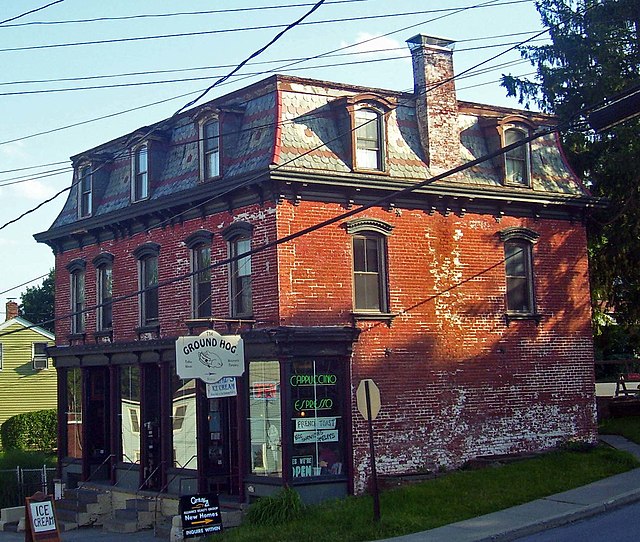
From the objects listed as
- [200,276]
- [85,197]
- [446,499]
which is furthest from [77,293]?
[446,499]

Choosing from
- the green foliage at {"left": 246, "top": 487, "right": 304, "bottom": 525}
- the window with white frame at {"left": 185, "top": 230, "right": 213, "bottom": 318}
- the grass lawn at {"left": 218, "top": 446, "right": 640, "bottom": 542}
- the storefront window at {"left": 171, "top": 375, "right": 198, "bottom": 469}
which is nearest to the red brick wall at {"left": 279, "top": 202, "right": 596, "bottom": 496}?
the grass lawn at {"left": 218, "top": 446, "right": 640, "bottom": 542}

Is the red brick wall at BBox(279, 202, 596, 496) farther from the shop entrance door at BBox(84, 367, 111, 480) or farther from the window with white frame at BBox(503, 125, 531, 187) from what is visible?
the shop entrance door at BBox(84, 367, 111, 480)

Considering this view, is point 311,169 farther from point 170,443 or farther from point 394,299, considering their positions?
point 170,443

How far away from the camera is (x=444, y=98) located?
23.3 meters

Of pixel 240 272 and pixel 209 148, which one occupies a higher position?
pixel 209 148

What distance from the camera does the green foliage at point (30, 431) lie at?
46344mm

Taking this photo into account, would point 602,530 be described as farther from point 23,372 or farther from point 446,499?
point 23,372

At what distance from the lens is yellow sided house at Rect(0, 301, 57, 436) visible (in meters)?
49.2

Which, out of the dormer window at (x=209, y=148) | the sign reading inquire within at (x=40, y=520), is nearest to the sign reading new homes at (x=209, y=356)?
the sign reading inquire within at (x=40, y=520)

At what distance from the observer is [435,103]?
75.8 feet

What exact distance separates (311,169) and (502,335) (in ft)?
22.1

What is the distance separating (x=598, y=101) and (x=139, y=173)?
13.3 metres

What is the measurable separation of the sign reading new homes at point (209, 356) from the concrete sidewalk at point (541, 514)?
4.89 metres

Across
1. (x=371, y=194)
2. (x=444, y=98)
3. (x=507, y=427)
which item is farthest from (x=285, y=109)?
(x=507, y=427)
